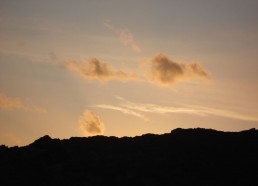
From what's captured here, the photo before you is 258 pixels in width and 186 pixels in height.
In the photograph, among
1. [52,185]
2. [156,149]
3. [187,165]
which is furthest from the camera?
[156,149]

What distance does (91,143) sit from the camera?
59.0 meters

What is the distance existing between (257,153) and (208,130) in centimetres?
910

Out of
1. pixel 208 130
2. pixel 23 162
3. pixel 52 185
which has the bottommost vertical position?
pixel 52 185

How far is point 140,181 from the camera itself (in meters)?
48.4

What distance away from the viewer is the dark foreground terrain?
48.7 m

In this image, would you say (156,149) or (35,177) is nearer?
(35,177)

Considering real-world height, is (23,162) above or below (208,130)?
below

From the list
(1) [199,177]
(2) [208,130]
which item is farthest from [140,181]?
(2) [208,130]

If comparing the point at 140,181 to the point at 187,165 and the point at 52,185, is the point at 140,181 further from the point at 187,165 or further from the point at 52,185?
the point at 52,185

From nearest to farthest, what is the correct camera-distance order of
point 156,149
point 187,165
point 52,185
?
point 52,185, point 187,165, point 156,149

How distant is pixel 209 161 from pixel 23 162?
25408 millimetres

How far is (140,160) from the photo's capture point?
174 feet

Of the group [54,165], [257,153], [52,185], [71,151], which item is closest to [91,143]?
[71,151]

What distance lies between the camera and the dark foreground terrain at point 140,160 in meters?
48.7
